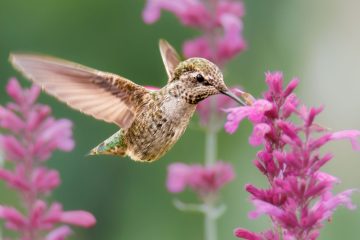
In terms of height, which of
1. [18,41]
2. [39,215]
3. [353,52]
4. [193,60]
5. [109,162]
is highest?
[353,52]

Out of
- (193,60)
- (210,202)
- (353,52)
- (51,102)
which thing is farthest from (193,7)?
(353,52)

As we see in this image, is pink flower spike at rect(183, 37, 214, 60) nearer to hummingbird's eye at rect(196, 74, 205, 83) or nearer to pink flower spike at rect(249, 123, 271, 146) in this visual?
hummingbird's eye at rect(196, 74, 205, 83)

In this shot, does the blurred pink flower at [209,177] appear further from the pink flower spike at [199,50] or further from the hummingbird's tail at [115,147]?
the hummingbird's tail at [115,147]

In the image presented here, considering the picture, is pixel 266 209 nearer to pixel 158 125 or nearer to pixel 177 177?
pixel 158 125

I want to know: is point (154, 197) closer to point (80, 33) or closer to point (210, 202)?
point (80, 33)

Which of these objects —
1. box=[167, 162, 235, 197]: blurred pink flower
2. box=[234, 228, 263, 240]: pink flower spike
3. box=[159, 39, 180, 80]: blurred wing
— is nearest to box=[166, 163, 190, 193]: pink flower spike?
box=[167, 162, 235, 197]: blurred pink flower

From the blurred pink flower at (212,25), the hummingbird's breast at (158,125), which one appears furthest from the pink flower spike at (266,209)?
the blurred pink flower at (212,25)
